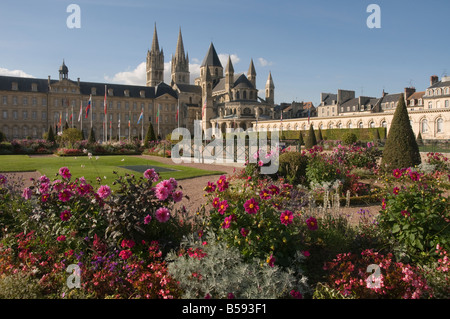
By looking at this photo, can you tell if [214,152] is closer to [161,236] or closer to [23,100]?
[161,236]

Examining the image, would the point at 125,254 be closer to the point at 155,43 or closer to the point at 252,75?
the point at 252,75

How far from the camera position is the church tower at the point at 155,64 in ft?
256

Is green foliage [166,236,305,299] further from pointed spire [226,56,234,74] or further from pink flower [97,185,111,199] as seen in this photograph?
pointed spire [226,56,234,74]

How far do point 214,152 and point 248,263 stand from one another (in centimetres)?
1742

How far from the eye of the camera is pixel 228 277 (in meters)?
3.23

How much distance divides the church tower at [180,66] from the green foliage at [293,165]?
71.1 m

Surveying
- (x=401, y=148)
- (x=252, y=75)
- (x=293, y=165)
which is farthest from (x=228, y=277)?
(x=252, y=75)

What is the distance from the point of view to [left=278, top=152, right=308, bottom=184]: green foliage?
975 cm

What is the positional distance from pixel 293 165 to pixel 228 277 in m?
6.81

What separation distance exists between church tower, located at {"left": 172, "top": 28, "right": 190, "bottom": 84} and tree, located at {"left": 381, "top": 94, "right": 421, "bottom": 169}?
229ft

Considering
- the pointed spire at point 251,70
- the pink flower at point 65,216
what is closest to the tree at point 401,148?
the pink flower at point 65,216

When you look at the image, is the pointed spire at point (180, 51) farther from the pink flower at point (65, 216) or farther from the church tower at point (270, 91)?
the pink flower at point (65, 216)

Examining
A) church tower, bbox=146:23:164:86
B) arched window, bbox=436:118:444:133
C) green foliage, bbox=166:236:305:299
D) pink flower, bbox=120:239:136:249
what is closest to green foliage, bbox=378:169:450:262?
green foliage, bbox=166:236:305:299
